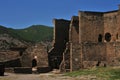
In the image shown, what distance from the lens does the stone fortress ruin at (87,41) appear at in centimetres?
4153

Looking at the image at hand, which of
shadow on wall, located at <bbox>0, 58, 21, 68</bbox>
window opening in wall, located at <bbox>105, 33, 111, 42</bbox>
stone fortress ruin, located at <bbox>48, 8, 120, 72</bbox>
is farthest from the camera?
window opening in wall, located at <bbox>105, 33, 111, 42</bbox>

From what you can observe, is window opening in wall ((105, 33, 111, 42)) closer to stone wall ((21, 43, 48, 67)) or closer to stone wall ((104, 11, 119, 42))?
stone wall ((104, 11, 119, 42))

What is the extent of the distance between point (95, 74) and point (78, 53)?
10917 mm

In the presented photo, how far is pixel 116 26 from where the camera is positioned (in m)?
46.8

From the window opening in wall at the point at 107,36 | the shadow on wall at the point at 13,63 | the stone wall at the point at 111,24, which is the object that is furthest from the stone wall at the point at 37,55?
the stone wall at the point at 111,24

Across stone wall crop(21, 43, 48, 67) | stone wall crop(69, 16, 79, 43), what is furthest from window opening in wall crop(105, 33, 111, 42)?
stone wall crop(21, 43, 48, 67)

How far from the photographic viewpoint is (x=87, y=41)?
46688 mm

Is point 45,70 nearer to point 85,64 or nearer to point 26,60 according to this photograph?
point 26,60

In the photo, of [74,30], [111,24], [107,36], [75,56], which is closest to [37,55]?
[74,30]

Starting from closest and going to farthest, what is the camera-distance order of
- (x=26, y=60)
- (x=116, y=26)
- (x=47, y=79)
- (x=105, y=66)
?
(x=47, y=79), (x=105, y=66), (x=116, y=26), (x=26, y=60)

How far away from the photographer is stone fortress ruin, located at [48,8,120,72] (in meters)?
41.5

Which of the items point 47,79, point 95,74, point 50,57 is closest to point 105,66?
point 95,74

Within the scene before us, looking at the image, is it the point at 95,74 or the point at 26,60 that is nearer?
the point at 95,74

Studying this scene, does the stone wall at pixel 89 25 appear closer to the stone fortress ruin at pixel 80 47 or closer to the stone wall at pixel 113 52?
the stone fortress ruin at pixel 80 47
